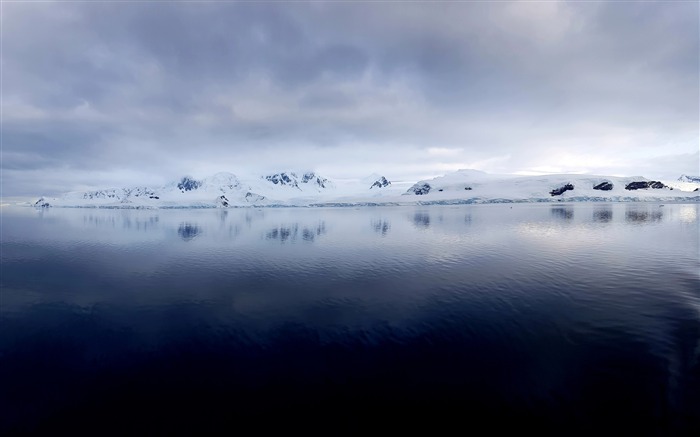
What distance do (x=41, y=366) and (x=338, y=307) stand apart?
1697 centimetres

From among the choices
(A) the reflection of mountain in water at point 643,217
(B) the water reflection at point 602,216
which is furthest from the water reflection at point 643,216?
(B) the water reflection at point 602,216

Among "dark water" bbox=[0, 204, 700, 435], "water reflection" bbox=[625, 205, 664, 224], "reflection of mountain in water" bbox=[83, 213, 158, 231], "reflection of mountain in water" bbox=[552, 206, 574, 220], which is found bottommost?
"water reflection" bbox=[625, 205, 664, 224]

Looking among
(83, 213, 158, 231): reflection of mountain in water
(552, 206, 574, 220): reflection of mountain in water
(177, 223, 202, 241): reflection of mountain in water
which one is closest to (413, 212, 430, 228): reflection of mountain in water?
(552, 206, 574, 220): reflection of mountain in water

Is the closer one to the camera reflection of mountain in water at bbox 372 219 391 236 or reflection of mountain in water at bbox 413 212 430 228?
reflection of mountain in water at bbox 372 219 391 236

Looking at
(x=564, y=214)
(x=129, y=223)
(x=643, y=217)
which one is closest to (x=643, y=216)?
(x=643, y=217)

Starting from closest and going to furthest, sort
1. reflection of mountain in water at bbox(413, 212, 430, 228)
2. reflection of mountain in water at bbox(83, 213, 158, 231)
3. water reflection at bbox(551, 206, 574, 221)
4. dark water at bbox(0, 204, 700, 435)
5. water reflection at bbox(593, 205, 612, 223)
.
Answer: dark water at bbox(0, 204, 700, 435)
reflection of mountain in water at bbox(413, 212, 430, 228)
water reflection at bbox(593, 205, 612, 223)
reflection of mountain in water at bbox(83, 213, 158, 231)
water reflection at bbox(551, 206, 574, 221)

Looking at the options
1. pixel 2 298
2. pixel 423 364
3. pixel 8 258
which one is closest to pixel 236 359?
pixel 423 364

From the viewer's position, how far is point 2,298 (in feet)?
92.2

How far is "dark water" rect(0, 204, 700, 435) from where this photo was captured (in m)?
13.3

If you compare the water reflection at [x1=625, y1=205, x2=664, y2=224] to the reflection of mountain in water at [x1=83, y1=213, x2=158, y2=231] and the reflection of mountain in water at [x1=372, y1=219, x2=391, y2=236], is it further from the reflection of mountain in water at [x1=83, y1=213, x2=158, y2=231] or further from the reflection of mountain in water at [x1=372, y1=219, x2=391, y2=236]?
the reflection of mountain in water at [x1=83, y1=213, x2=158, y2=231]

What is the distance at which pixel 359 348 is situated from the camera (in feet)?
59.3

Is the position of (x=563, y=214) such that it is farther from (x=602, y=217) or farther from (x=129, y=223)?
(x=129, y=223)

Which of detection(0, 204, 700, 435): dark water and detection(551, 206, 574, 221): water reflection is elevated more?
detection(0, 204, 700, 435): dark water

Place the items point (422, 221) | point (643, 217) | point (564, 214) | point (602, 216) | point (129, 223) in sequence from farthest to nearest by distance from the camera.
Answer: point (564, 214), point (129, 223), point (602, 216), point (422, 221), point (643, 217)
